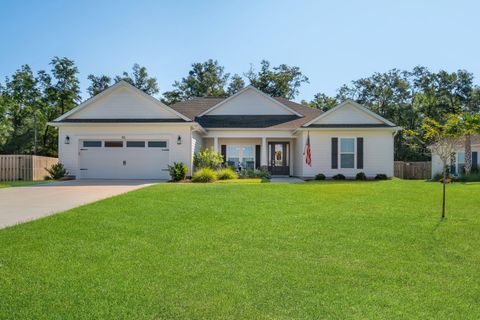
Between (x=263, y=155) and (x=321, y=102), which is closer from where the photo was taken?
(x=263, y=155)

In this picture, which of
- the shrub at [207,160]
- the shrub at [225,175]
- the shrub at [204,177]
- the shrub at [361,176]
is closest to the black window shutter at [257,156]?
the shrub at [207,160]

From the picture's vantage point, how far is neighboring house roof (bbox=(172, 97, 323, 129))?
77.2 feet

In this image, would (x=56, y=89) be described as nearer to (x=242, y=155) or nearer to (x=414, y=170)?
(x=242, y=155)

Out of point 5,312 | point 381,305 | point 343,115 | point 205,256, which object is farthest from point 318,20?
point 5,312

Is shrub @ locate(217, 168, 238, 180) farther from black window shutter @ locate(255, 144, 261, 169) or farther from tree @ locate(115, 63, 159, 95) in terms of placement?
tree @ locate(115, 63, 159, 95)

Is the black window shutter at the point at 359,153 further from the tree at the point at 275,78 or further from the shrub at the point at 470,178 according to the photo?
the tree at the point at 275,78

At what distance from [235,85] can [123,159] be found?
25.2 meters

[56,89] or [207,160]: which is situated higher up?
[56,89]

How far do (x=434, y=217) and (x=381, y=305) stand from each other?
17.8ft

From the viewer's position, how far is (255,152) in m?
24.4

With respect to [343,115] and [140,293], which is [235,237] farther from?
[343,115]

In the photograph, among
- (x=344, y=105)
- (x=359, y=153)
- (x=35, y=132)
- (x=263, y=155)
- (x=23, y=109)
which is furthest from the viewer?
(x=23, y=109)

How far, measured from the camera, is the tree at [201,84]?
4303 cm

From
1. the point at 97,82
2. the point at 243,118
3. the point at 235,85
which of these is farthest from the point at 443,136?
the point at 97,82
